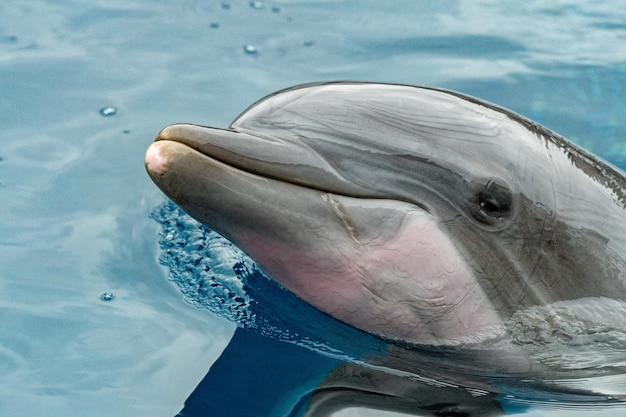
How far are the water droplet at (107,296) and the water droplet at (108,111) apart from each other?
254 centimetres

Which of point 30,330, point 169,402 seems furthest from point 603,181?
point 30,330

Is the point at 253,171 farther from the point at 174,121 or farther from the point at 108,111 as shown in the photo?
the point at 108,111

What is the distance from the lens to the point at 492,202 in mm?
5230

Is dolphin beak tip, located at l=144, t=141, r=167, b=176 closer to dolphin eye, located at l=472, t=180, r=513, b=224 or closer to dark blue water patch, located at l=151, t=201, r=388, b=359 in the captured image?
dark blue water patch, located at l=151, t=201, r=388, b=359

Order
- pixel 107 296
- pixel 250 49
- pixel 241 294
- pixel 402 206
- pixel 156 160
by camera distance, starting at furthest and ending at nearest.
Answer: pixel 250 49 < pixel 107 296 < pixel 241 294 < pixel 402 206 < pixel 156 160

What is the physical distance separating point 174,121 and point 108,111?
0.60 m

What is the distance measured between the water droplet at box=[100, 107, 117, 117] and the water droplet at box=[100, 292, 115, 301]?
2539 mm

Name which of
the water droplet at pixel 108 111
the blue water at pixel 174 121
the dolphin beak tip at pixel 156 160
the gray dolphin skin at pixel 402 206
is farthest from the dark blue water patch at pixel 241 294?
the water droplet at pixel 108 111

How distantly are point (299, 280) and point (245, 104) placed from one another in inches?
161

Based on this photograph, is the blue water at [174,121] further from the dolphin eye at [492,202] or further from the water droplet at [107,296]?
the dolphin eye at [492,202]

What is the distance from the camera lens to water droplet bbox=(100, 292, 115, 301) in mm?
6559

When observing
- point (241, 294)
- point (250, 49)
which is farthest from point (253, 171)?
point (250, 49)

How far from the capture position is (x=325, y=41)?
10406 millimetres

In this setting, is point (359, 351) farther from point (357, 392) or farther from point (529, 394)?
point (529, 394)
